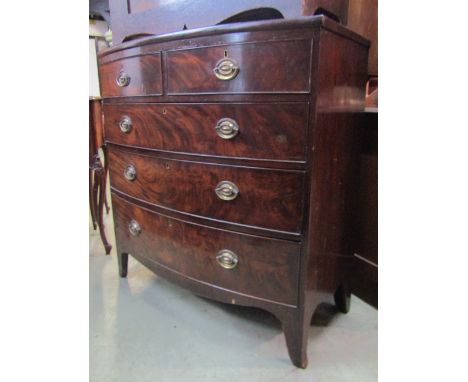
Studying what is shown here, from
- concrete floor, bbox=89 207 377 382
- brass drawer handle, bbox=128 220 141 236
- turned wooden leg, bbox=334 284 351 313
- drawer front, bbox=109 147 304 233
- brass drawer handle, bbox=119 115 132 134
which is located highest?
brass drawer handle, bbox=119 115 132 134

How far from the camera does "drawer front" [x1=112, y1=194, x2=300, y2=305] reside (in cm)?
101

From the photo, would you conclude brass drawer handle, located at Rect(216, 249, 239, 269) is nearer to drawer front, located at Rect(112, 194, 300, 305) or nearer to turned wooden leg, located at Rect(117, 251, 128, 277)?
drawer front, located at Rect(112, 194, 300, 305)

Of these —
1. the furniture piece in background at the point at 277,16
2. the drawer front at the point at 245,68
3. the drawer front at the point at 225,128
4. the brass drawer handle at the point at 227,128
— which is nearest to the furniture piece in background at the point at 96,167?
the furniture piece in background at the point at 277,16

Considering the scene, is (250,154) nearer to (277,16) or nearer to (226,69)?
(226,69)

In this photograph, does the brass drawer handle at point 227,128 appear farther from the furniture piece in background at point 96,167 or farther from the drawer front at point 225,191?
the furniture piece in background at point 96,167

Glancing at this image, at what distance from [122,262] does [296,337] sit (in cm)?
93

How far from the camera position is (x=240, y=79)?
92 cm

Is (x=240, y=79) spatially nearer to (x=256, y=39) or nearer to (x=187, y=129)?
(x=256, y=39)

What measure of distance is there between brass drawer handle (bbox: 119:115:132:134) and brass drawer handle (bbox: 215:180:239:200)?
1.54 feet

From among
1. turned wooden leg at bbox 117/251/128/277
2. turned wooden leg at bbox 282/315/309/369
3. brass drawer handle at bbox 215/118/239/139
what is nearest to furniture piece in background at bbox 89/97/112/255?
turned wooden leg at bbox 117/251/128/277

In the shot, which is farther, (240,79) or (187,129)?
(187,129)
